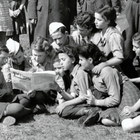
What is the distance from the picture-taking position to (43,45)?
189 inches

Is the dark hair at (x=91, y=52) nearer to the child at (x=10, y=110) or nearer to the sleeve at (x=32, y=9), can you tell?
the child at (x=10, y=110)

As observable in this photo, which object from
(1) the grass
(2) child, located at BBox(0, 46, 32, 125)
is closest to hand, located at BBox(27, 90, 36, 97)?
(2) child, located at BBox(0, 46, 32, 125)

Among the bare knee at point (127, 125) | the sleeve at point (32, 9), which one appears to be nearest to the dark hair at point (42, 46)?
the bare knee at point (127, 125)

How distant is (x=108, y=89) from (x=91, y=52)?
1.53 ft

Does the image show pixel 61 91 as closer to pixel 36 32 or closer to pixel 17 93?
pixel 17 93

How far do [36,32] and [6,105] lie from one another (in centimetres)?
237

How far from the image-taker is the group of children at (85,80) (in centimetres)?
412

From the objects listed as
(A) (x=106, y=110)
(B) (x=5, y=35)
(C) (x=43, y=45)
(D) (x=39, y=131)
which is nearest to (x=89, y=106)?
(A) (x=106, y=110)

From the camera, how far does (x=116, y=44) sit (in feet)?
14.6

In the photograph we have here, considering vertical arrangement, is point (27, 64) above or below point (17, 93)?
above

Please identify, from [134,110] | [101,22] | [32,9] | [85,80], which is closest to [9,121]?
[85,80]

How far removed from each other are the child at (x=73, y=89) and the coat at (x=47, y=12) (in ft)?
5.78

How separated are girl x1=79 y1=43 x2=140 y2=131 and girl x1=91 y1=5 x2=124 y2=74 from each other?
196 mm

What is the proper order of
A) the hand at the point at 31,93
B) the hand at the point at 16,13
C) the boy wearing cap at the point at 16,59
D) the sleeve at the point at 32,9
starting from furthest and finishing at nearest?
the hand at the point at 16,13 → the sleeve at the point at 32,9 → the boy wearing cap at the point at 16,59 → the hand at the point at 31,93
